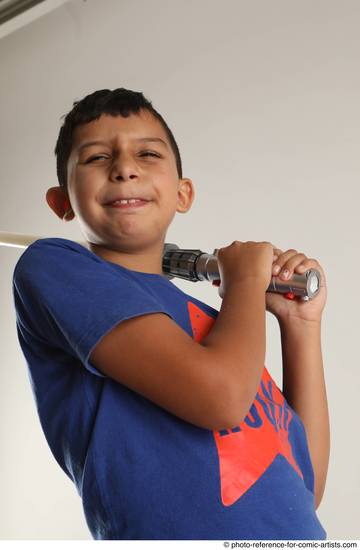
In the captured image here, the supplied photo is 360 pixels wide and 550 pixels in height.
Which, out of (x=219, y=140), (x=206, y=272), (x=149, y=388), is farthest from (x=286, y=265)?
(x=219, y=140)

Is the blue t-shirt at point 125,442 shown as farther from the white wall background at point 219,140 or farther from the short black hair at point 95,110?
the white wall background at point 219,140

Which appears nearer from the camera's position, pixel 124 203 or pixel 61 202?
pixel 124 203

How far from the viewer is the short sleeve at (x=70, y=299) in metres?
0.57

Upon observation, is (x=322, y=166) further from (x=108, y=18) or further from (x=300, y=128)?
(x=108, y=18)

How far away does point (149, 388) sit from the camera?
57 centimetres

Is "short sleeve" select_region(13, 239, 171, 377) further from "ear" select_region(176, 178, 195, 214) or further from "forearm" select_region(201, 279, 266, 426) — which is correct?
"ear" select_region(176, 178, 195, 214)

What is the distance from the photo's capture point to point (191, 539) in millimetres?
557

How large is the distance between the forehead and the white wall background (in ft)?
3.30

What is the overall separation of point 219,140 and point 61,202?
3.95 feet

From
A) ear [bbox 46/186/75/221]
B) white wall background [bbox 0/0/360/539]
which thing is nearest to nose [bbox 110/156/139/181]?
ear [bbox 46/186/75/221]

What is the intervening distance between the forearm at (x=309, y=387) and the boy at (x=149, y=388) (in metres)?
0.09

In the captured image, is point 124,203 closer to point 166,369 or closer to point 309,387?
point 166,369

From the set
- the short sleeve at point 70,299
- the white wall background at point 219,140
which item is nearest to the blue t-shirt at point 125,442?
the short sleeve at point 70,299

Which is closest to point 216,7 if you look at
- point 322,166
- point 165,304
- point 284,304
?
Answer: point 322,166
